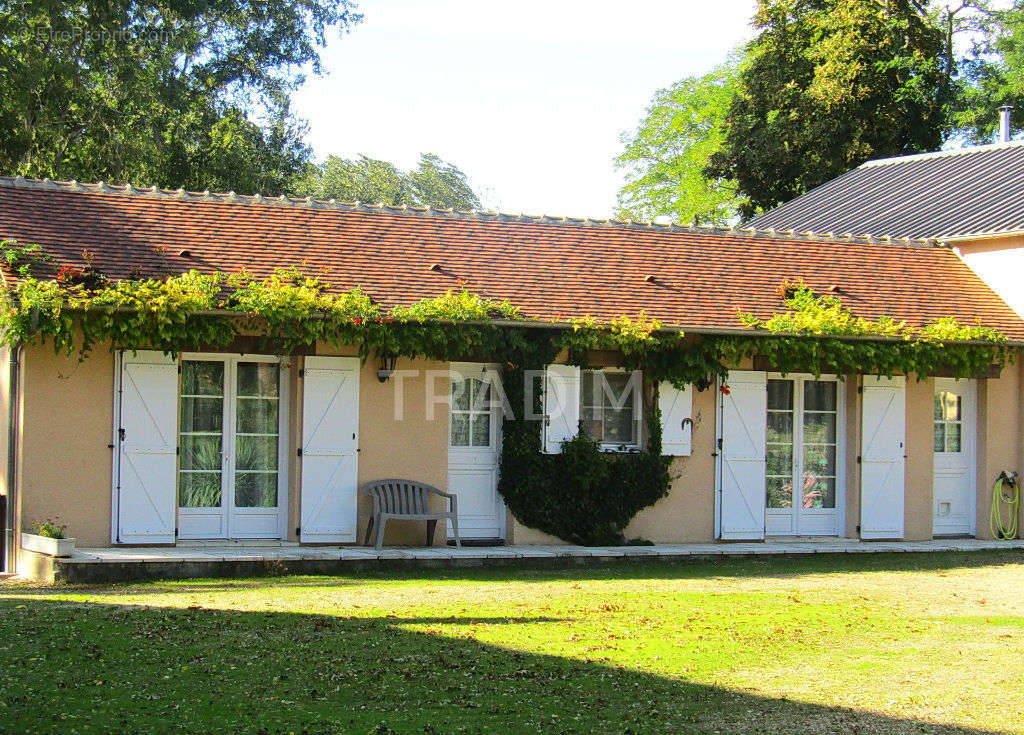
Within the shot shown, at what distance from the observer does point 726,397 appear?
1455 cm

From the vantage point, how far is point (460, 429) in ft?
45.7

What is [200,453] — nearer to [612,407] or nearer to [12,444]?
[12,444]

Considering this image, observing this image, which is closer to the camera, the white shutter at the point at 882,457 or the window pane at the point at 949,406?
the white shutter at the point at 882,457

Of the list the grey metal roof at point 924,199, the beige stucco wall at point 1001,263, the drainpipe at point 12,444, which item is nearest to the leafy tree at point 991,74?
the grey metal roof at point 924,199

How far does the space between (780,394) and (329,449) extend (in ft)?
18.3

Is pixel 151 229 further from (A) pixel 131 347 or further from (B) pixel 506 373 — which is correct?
(B) pixel 506 373

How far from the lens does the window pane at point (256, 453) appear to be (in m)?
13.2

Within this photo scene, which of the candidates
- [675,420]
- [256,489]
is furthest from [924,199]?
[256,489]

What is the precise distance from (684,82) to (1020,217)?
2944 cm

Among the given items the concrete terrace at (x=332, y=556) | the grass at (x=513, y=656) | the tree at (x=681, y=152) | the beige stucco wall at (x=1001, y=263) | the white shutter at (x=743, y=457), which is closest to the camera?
the grass at (x=513, y=656)

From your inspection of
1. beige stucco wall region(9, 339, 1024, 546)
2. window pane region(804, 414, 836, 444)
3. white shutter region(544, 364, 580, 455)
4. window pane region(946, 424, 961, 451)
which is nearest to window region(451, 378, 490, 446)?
beige stucco wall region(9, 339, 1024, 546)

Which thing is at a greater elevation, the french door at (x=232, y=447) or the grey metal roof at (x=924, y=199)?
the grey metal roof at (x=924, y=199)

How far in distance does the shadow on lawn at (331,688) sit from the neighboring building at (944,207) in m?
11.0

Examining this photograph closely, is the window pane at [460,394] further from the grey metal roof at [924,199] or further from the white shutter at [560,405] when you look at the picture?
the grey metal roof at [924,199]
